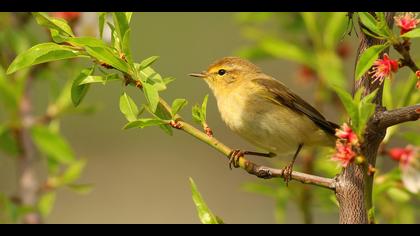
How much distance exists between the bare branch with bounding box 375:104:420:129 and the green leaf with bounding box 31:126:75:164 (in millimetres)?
2163

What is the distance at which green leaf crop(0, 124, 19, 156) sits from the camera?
3.84 metres

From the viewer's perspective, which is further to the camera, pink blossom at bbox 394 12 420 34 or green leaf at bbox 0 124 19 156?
green leaf at bbox 0 124 19 156

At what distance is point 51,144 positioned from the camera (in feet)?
12.4

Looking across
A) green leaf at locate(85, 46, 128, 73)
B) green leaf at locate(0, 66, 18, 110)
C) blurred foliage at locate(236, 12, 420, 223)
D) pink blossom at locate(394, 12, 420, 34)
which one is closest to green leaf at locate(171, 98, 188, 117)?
green leaf at locate(85, 46, 128, 73)

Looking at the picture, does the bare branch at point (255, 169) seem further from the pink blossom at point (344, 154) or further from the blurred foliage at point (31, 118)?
the blurred foliage at point (31, 118)

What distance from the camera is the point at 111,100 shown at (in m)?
13.4

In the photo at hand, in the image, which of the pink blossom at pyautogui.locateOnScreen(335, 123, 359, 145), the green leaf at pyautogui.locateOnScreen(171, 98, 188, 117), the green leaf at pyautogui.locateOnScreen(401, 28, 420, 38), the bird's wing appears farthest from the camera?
→ the bird's wing

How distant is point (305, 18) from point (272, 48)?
0.98ft

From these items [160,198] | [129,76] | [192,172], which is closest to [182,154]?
[192,172]

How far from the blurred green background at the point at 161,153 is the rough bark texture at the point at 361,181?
7.26 m

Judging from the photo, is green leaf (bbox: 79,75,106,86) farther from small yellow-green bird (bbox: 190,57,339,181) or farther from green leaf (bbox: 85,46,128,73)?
small yellow-green bird (bbox: 190,57,339,181)

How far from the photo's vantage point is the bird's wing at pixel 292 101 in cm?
413

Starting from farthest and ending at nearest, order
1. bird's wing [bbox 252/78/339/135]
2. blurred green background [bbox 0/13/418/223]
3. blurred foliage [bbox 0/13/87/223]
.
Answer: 1. blurred green background [bbox 0/13/418/223]
2. bird's wing [bbox 252/78/339/135]
3. blurred foliage [bbox 0/13/87/223]
